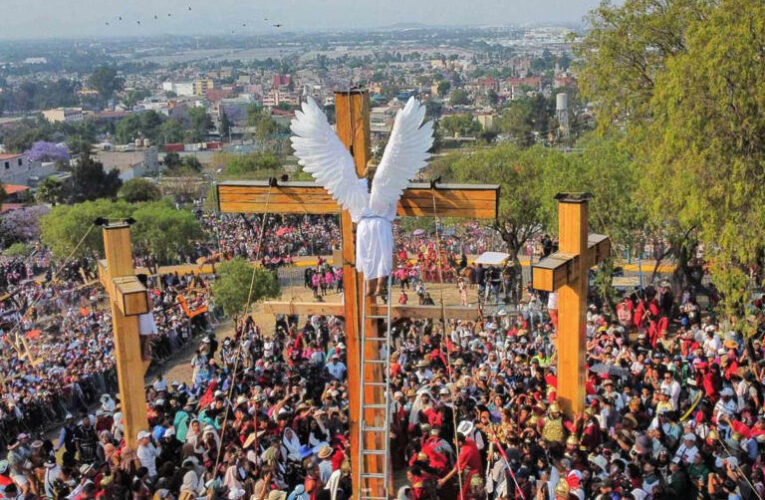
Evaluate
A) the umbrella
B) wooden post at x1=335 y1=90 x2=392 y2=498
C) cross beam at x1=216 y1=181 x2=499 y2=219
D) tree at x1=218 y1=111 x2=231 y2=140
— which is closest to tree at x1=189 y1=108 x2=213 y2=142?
tree at x1=218 y1=111 x2=231 y2=140

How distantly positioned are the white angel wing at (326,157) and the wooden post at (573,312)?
2.35m

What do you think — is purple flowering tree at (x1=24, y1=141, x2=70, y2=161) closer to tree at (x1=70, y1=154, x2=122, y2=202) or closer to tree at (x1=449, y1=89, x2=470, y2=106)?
tree at (x1=70, y1=154, x2=122, y2=202)

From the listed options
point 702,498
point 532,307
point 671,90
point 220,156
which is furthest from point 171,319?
point 220,156

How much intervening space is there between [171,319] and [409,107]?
16646mm

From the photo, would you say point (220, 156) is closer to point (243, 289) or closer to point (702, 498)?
point (243, 289)

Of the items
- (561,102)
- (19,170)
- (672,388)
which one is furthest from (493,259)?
(561,102)

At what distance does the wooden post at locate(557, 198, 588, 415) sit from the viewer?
923cm

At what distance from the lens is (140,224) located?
3722cm

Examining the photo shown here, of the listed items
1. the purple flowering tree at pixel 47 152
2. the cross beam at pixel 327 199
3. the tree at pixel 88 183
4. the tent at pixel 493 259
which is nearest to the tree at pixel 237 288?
the tent at pixel 493 259

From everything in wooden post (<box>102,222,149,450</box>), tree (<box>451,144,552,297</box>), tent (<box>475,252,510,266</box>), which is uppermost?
wooden post (<box>102,222,149,450</box>)

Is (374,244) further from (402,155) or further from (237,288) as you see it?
(237,288)

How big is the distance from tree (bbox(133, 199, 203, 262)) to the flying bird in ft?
98.1

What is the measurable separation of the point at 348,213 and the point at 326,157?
688 millimetres

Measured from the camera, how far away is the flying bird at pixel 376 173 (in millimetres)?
7660
